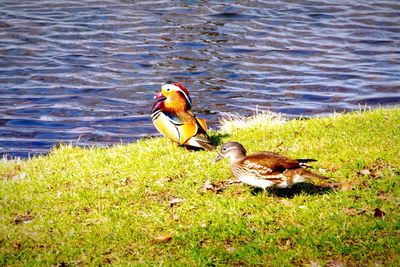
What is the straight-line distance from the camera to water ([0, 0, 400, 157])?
2263cm

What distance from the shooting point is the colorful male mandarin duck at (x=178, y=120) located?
44.7ft

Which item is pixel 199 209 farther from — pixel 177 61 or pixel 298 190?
pixel 177 61

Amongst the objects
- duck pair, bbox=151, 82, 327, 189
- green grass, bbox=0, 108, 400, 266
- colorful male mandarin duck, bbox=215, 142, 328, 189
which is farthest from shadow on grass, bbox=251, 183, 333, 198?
colorful male mandarin duck, bbox=215, 142, 328, 189

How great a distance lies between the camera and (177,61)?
93.4 ft

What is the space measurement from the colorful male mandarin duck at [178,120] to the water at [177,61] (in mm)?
5513

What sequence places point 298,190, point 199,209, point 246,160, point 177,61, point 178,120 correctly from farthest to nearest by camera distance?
point 177,61, point 178,120, point 298,190, point 246,160, point 199,209

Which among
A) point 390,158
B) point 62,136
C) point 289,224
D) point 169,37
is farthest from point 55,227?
point 169,37

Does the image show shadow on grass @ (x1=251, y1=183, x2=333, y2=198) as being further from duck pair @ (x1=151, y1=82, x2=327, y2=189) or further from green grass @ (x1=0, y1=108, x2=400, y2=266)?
duck pair @ (x1=151, y1=82, x2=327, y2=189)

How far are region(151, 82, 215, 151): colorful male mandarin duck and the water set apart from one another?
18.1ft

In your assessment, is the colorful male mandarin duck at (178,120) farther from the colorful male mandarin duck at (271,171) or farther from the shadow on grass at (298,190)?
the colorful male mandarin duck at (271,171)

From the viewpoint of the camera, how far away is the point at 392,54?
29828 mm

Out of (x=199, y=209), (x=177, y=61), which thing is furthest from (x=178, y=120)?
(x=177, y=61)

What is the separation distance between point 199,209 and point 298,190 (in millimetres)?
1670

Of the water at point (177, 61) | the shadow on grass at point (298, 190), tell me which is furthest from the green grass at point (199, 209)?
the water at point (177, 61)
